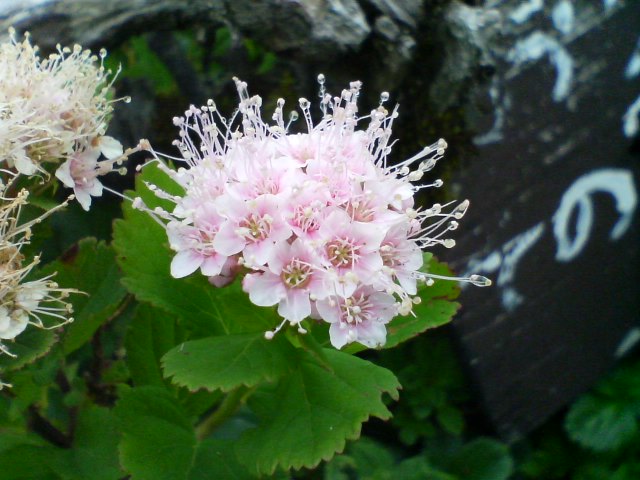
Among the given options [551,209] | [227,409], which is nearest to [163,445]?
[227,409]

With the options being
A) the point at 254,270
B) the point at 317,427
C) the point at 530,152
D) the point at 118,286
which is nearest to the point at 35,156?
the point at 118,286

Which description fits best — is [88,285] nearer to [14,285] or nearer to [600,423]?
[14,285]

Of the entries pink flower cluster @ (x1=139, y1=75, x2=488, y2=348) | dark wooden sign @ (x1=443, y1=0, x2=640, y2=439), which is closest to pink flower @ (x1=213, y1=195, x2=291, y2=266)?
pink flower cluster @ (x1=139, y1=75, x2=488, y2=348)

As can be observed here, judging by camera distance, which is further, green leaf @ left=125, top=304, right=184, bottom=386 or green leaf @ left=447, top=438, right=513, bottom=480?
green leaf @ left=447, top=438, right=513, bottom=480

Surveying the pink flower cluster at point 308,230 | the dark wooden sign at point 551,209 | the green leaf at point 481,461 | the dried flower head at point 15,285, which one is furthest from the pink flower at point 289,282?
the green leaf at point 481,461

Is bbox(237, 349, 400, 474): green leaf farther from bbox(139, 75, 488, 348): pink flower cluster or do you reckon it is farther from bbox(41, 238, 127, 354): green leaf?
bbox(41, 238, 127, 354): green leaf

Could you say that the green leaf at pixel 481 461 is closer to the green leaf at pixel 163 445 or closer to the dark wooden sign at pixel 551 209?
the dark wooden sign at pixel 551 209

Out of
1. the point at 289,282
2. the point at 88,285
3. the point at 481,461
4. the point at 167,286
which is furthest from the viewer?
the point at 481,461
